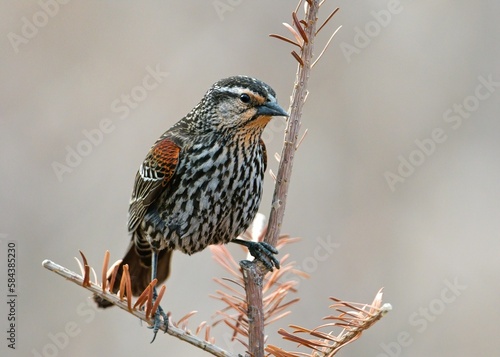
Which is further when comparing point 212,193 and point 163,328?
point 212,193

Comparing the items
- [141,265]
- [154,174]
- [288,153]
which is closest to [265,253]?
[288,153]

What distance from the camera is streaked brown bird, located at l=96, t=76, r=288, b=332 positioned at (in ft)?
11.1

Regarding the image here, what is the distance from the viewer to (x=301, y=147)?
17.4 feet

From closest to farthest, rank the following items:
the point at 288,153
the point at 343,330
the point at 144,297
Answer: the point at 343,330, the point at 144,297, the point at 288,153

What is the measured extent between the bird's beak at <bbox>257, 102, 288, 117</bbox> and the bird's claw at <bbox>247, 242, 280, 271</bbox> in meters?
0.72

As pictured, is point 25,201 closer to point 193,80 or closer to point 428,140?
point 193,80

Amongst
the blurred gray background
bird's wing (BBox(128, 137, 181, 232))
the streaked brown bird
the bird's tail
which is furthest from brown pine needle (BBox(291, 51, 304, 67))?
the blurred gray background

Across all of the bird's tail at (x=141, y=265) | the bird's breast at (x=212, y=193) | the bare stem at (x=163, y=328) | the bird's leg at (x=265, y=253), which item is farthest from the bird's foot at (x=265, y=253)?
the bird's tail at (x=141, y=265)

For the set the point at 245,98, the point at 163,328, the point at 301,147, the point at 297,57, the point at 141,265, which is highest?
the point at 301,147

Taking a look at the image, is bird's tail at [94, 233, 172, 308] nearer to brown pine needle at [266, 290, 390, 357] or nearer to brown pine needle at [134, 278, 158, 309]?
brown pine needle at [134, 278, 158, 309]

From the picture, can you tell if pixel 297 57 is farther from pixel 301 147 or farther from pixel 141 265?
pixel 301 147

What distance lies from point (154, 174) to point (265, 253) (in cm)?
120

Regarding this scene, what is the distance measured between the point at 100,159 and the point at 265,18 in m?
1.74

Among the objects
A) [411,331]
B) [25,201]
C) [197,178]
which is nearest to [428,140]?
[411,331]
